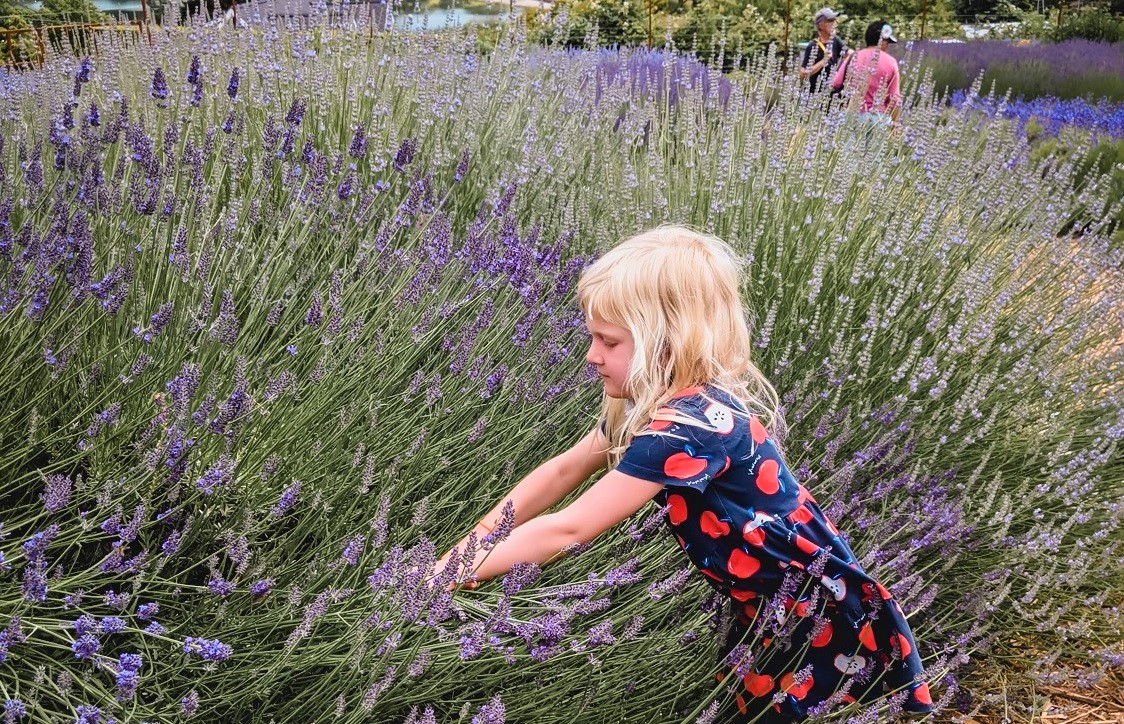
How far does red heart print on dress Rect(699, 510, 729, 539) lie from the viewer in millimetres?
1689

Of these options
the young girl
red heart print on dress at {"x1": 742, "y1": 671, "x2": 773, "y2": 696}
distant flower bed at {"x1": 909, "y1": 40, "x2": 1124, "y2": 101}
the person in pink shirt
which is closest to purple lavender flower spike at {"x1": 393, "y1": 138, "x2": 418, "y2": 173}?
the young girl

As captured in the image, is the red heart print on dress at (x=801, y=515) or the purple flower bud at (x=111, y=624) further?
the red heart print on dress at (x=801, y=515)

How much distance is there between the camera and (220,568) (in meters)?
1.82

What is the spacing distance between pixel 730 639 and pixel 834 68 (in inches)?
231

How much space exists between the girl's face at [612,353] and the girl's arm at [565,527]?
207 millimetres

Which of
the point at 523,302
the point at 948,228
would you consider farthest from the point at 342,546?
the point at 948,228

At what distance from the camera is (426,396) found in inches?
78.7

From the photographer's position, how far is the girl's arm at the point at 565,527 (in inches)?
59.4

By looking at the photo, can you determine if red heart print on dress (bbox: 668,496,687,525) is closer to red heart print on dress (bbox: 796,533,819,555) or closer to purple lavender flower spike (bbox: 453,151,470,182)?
red heart print on dress (bbox: 796,533,819,555)

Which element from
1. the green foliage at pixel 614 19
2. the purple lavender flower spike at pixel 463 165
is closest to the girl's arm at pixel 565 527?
the purple lavender flower spike at pixel 463 165

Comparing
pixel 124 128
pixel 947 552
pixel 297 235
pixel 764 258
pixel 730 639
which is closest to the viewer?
pixel 730 639

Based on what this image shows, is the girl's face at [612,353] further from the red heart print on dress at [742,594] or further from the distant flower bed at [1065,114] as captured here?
the distant flower bed at [1065,114]

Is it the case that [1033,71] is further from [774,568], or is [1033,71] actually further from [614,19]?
[774,568]

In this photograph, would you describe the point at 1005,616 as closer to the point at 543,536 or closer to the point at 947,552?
the point at 947,552
